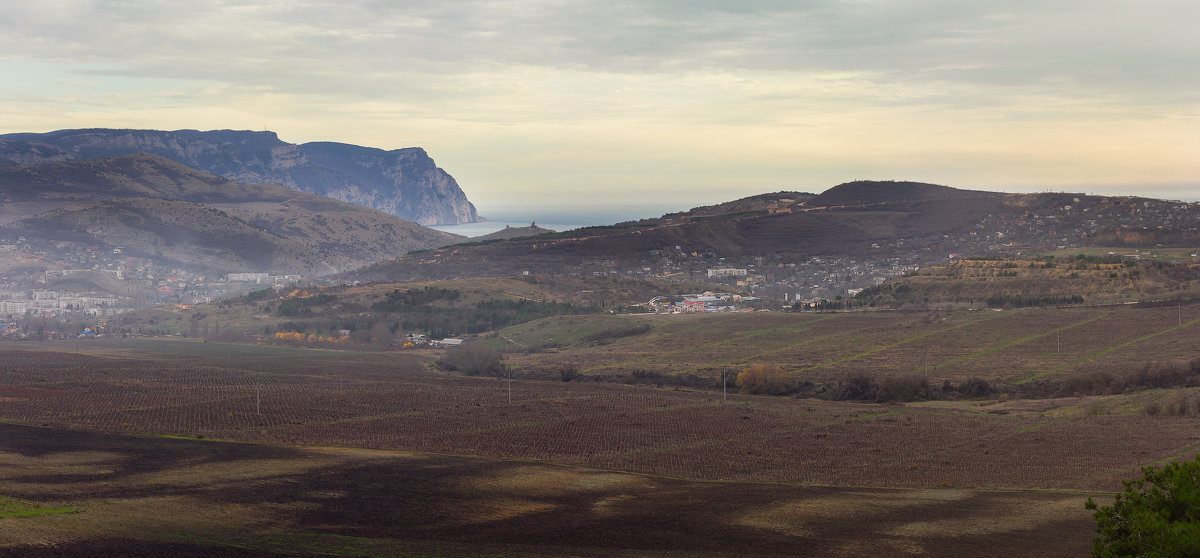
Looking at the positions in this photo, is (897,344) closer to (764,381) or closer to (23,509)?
(764,381)

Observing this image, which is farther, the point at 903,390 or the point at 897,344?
the point at 897,344

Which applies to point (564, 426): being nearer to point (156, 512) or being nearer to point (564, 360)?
point (156, 512)

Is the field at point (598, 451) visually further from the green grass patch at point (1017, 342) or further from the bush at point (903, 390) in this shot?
the bush at point (903, 390)

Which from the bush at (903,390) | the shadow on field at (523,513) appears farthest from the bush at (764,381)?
the shadow on field at (523,513)

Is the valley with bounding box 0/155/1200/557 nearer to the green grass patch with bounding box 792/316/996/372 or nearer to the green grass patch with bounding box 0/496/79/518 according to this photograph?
the green grass patch with bounding box 0/496/79/518

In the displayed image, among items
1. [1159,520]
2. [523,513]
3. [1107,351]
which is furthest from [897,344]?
[1159,520]

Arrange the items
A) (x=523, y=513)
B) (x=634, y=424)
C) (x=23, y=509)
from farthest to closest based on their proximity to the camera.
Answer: (x=634, y=424) < (x=523, y=513) < (x=23, y=509)
